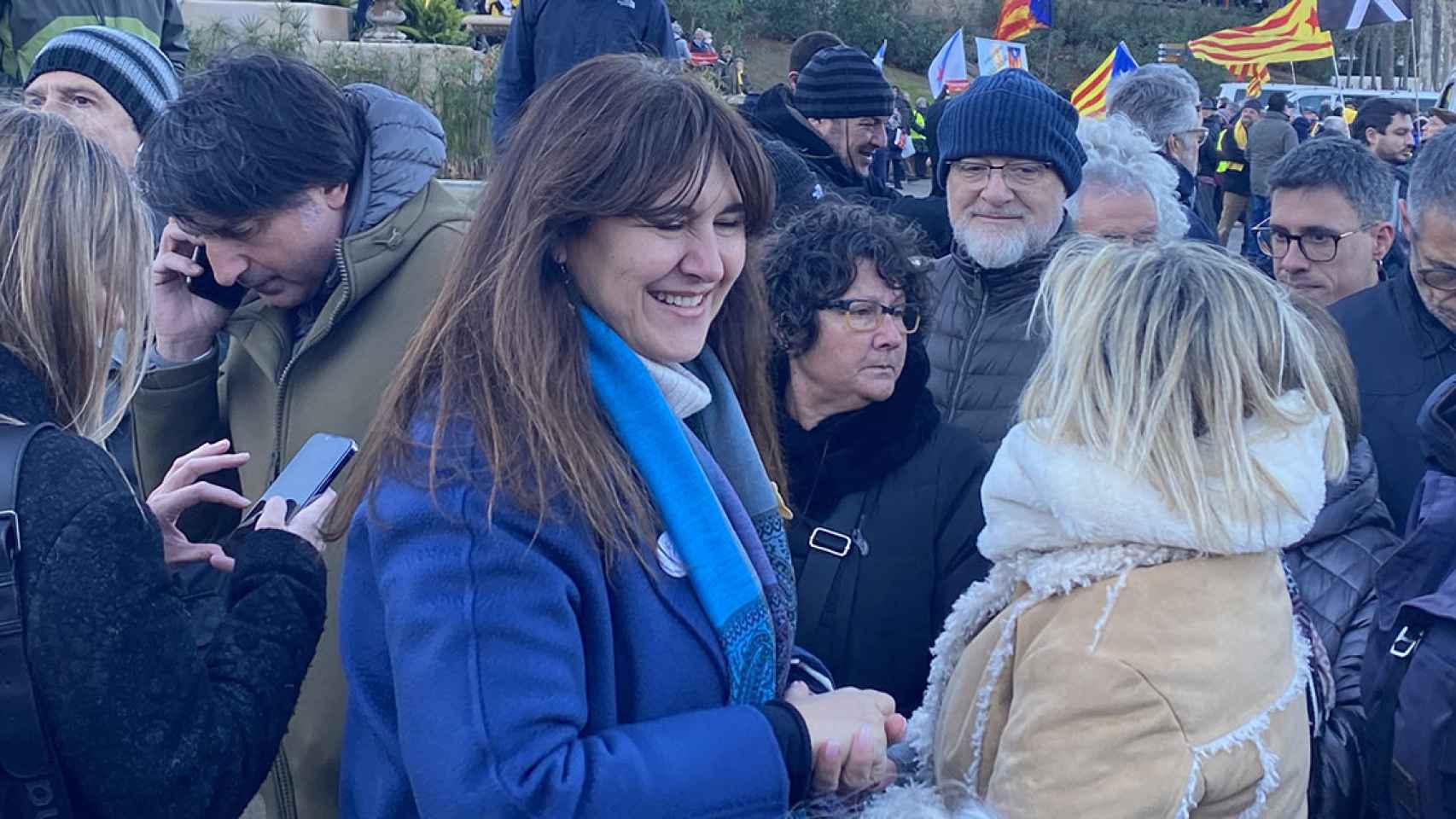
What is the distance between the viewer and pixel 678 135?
1684mm

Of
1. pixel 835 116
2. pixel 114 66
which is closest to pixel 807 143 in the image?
pixel 835 116

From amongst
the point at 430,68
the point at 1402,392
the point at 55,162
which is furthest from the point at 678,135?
the point at 430,68

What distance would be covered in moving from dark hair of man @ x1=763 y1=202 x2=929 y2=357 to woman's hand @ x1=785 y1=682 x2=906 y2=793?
1.07 metres

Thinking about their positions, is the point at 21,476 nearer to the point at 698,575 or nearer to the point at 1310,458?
the point at 698,575

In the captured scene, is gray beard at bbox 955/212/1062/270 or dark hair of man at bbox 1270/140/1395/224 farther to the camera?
dark hair of man at bbox 1270/140/1395/224

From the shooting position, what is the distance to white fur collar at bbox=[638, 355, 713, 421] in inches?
69.3

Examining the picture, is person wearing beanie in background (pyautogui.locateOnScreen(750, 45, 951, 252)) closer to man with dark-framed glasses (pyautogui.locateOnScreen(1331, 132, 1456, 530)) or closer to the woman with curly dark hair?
man with dark-framed glasses (pyautogui.locateOnScreen(1331, 132, 1456, 530))

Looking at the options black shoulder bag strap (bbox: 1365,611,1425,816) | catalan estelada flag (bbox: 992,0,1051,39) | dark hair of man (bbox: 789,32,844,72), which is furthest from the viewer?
catalan estelada flag (bbox: 992,0,1051,39)

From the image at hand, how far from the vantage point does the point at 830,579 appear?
2549 mm

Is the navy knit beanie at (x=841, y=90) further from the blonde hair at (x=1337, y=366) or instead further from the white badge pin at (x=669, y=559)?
the white badge pin at (x=669, y=559)

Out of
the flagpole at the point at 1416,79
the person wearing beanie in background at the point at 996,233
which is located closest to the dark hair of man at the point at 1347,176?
the person wearing beanie in background at the point at 996,233

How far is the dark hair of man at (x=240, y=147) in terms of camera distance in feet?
7.64

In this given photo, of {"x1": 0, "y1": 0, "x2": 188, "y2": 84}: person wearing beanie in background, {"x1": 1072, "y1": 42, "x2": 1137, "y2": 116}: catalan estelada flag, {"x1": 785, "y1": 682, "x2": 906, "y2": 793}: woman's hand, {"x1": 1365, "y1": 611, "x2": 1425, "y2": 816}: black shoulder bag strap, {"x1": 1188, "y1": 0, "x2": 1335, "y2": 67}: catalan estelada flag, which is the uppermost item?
{"x1": 0, "y1": 0, "x2": 188, "y2": 84}: person wearing beanie in background

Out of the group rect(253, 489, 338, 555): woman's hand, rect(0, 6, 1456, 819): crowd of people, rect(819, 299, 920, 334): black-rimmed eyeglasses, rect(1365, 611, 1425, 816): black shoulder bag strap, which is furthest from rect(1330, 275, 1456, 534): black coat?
rect(253, 489, 338, 555): woman's hand
